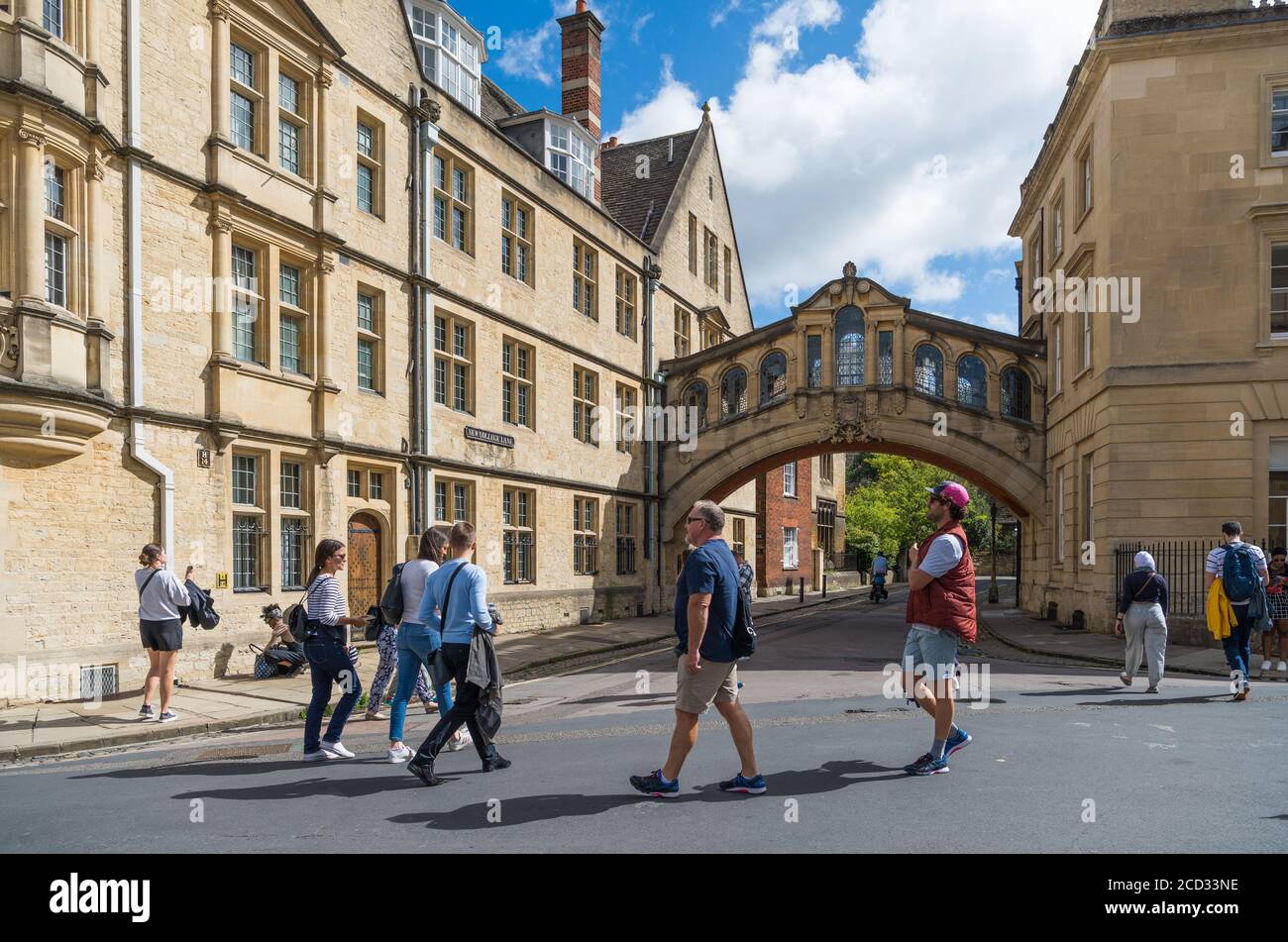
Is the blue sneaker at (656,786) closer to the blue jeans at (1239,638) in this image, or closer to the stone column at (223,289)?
the blue jeans at (1239,638)

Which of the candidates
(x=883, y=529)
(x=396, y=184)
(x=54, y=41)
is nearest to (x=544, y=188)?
(x=396, y=184)

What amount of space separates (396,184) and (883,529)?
4257 cm

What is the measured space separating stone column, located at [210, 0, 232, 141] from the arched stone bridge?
1650 centimetres

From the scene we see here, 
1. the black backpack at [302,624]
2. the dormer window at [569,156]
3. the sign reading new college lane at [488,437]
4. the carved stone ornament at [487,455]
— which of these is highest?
the dormer window at [569,156]

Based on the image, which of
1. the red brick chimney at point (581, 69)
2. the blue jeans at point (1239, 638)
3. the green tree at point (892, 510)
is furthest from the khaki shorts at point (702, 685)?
the green tree at point (892, 510)

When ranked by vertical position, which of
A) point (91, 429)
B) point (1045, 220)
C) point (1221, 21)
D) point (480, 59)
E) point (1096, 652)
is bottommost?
point (1096, 652)

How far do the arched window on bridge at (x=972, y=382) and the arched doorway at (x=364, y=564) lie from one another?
16.2m

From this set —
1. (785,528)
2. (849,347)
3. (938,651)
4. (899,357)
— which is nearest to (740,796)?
(938,651)

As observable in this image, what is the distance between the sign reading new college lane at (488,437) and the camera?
65.9 ft

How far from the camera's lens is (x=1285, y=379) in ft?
58.6

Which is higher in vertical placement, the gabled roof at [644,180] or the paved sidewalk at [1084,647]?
the gabled roof at [644,180]

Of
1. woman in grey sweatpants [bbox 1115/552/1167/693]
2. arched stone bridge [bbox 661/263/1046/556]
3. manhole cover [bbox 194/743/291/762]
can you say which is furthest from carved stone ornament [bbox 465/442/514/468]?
woman in grey sweatpants [bbox 1115/552/1167/693]

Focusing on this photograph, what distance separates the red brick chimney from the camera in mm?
28391

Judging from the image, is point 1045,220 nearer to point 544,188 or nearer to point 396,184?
point 544,188
